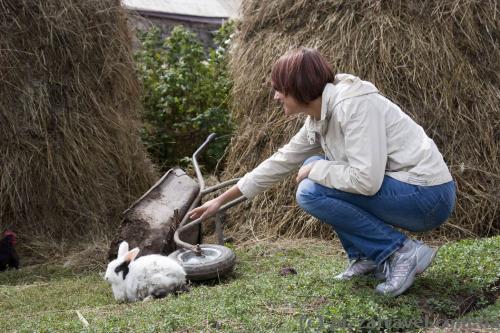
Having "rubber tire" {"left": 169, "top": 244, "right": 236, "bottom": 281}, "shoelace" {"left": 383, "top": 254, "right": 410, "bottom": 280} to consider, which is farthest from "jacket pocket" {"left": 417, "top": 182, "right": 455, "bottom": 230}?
"rubber tire" {"left": 169, "top": 244, "right": 236, "bottom": 281}

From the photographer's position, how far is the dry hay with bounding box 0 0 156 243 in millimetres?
6754

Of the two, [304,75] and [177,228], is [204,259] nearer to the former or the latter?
[177,228]

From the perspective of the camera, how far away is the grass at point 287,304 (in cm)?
346

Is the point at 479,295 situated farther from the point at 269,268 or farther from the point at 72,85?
the point at 72,85


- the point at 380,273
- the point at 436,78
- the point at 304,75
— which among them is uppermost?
the point at 304,75

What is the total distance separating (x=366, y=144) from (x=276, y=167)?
76cm

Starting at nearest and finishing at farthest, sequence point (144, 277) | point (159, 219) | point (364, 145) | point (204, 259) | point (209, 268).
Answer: point (364, 145), point (144, 277), point (209, 268), point (204, 259), point (159, 219)

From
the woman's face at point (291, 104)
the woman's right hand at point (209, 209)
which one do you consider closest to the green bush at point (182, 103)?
the woman's right hand at point (209, 209)

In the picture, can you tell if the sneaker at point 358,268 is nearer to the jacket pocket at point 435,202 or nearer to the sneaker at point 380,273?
the sneaker at point 380,273

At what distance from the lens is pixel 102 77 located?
7363 mm

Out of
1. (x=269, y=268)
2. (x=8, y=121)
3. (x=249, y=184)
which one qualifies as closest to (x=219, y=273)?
(x=269, y=268)

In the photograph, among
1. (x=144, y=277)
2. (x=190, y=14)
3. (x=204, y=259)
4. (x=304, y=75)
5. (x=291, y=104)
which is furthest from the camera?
(x=190, y=14)

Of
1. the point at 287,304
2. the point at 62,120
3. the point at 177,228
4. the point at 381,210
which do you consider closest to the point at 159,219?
the point at 177,228

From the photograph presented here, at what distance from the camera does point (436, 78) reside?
638cm
